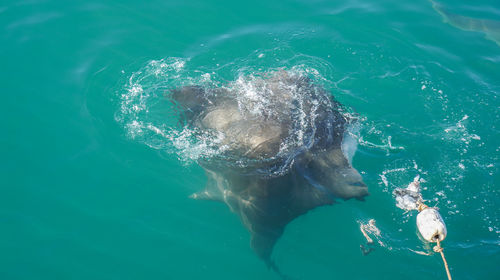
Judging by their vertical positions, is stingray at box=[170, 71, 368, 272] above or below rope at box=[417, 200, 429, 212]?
above

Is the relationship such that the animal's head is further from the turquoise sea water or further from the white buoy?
the white buoy

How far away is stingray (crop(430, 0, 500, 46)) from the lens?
1114cm

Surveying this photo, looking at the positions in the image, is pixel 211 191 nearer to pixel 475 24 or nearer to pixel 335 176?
pixel 335 176

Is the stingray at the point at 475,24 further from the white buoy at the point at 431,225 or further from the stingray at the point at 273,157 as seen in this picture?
the white buoy at the point at 431,225

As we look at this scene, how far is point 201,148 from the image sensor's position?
7883 mm

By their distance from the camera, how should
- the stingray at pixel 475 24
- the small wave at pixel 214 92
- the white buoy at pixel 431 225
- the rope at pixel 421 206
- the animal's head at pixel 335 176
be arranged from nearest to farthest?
the white buoy at pixel 431 225
the rope at pixel 421 206
the animal's head at pixel 335 176
the small wave at pixel 214 92
the stingray at pixel 475 24

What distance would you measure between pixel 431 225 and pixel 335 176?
6.09 feet

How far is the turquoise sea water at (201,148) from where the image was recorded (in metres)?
6.80

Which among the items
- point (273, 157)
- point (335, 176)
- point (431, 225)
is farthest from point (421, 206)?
point (273, 157)

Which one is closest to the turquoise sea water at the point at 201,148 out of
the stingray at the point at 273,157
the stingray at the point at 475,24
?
the stingray at the point at 475,24

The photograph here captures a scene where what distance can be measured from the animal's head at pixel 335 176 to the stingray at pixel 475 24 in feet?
24.4

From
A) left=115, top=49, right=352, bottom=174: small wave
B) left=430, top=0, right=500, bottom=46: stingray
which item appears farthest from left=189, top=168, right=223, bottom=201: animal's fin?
left=430, top=0, right=500, bottom=46: stingray

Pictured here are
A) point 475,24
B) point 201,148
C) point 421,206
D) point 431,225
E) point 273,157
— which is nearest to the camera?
point 431,225

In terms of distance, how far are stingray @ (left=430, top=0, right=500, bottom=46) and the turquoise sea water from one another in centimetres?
6
